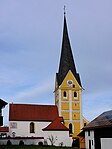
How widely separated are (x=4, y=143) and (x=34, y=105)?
15842 millimetres

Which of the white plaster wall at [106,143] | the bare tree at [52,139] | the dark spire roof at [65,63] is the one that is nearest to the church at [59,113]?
the dark spire roof at [65,63]

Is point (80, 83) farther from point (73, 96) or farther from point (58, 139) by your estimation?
point (58, 139)

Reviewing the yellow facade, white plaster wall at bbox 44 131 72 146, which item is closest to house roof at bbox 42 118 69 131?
white plaster wall at bbox 44 131 72 146

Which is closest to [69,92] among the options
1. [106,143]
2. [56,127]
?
[56,127]

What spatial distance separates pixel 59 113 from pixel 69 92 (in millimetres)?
4964

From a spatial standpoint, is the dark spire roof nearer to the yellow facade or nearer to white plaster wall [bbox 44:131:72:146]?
the yellow facade

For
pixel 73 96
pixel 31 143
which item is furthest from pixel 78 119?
pixel 31 143

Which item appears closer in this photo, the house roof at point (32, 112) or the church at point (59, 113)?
the church at point (59, 113)

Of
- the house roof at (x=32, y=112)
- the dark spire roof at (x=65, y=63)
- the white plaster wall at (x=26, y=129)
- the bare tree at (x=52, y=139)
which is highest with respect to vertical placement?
the dark spire roof at (x=65, y=63)

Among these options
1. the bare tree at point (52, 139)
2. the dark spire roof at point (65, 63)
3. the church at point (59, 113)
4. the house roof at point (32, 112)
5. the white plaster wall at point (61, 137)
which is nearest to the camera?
the bare tree at point (52, 139)

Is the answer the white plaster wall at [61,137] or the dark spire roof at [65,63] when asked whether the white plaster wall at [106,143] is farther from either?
the dark spire roof at [65,63]

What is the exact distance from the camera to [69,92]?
65.4m

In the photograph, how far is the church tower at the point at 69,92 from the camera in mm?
63469

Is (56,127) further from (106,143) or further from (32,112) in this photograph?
(106,143)
